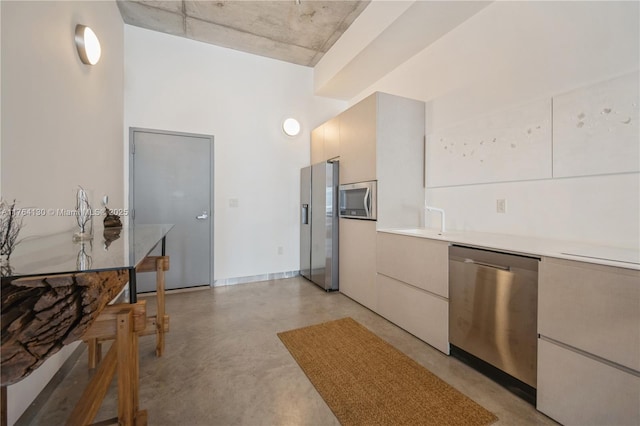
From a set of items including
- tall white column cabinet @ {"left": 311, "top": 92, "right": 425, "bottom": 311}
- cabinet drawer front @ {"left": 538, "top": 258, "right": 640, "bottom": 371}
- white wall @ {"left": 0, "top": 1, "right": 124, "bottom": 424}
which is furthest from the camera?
tall white column cabinet @ {"left": 311, "top": 92, "right": 425, "bottom": 311}

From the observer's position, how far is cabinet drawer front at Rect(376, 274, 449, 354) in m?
2.07

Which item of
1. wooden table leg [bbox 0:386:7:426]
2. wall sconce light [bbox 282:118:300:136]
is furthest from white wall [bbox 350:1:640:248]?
wooden table leg [bbox 0:386:7:426]

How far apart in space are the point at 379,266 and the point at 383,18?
2428mm

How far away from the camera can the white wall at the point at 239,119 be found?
3338 mm

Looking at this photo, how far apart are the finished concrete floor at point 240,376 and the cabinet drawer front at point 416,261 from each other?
496 millimetres

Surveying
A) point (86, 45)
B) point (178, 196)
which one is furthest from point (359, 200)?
point (86, 45)

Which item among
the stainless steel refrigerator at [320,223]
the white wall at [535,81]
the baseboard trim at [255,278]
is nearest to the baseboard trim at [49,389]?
the baseboard trim at [255,278]

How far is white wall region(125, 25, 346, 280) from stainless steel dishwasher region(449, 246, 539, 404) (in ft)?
8.63

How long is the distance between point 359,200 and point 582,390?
2137 mm

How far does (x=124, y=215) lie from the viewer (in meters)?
3.20

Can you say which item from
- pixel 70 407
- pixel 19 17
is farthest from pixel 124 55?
pixel 70 407

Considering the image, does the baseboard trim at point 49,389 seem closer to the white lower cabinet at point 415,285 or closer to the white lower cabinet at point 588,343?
the white lower cabinet at point 415,285

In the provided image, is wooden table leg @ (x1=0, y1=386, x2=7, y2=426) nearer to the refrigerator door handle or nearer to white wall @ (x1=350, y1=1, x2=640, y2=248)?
the refrigerator door handle

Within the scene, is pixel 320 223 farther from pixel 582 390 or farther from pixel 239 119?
pixel 582 390
